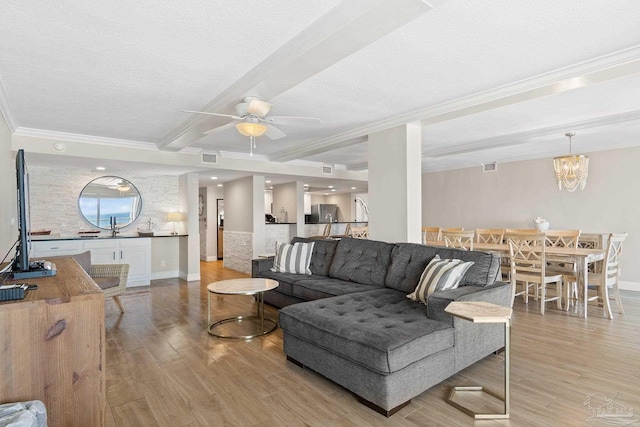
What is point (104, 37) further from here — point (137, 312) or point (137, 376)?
point (137, 312)

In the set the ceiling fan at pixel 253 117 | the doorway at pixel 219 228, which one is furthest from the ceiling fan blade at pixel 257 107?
the doorway at pixel 219 228

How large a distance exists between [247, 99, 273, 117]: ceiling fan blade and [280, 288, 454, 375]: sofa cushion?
1860 millimetres

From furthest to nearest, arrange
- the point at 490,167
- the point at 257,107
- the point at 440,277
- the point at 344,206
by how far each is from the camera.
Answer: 1. the point at 344,206
2. the point at 490,167
3. the point at 257,107
4. the point at 440,277

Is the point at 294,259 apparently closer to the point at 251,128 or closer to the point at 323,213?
the point at 251,128

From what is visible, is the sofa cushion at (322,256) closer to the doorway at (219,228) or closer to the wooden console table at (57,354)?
the wooden console table at (57,354)

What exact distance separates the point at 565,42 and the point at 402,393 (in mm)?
2672

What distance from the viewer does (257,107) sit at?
3.34 metres

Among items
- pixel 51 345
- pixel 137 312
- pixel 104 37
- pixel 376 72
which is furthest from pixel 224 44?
pixel 137 312

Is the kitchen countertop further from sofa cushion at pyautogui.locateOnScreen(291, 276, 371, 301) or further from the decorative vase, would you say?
the decorative vase

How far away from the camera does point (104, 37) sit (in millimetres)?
2393

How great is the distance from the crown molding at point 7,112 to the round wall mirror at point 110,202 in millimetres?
2309

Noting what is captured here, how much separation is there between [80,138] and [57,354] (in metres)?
4.77

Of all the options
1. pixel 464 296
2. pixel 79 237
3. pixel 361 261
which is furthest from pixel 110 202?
pixel 464 296

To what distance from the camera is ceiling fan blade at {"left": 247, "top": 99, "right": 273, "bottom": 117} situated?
3.31 metres
